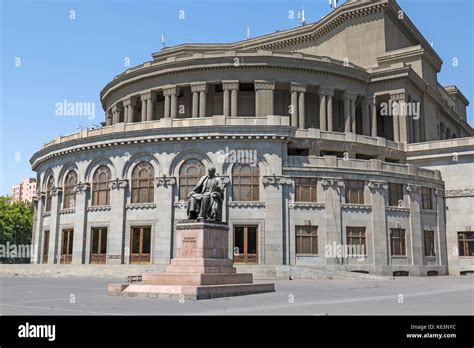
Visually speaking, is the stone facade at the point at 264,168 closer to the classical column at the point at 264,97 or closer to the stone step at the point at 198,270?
the classical column at the point at 264,97

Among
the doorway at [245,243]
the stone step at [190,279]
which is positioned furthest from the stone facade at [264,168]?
the stone step at [190,279]

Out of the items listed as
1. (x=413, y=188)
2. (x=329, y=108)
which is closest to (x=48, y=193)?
(x=329, y=108)

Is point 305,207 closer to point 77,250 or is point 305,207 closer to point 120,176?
point 120,176

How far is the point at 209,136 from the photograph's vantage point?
39.8m

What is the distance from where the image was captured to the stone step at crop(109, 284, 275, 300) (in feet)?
61.8

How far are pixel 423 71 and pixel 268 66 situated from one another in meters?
20.6

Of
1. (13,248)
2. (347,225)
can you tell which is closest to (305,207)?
(347,225)

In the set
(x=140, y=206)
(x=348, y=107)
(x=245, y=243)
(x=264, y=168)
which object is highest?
(x=348, y=107)

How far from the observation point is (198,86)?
53562 mm

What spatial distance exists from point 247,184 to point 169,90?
19.7 m

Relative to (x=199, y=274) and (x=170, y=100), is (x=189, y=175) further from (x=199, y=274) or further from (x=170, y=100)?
(x=199, y=274)

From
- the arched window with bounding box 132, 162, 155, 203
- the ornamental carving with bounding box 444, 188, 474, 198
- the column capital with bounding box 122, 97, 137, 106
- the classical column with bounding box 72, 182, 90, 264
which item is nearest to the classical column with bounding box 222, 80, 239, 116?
the column capital with bounding box 122, 97, 137, 106

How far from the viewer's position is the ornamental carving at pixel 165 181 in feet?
132

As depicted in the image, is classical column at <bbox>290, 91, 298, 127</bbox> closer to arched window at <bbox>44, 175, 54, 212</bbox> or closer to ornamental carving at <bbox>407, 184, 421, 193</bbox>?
ornamental carving at <bbox>407, 184, 421, 193</bbox>
